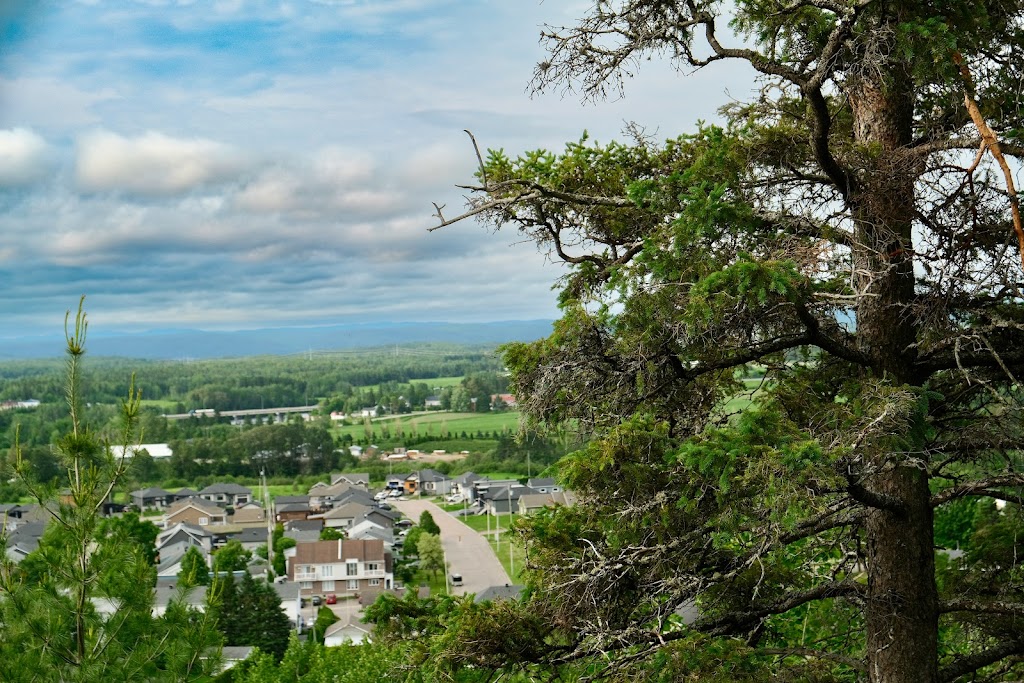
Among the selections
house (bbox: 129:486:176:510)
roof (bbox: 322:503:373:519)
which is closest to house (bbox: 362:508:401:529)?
roof (bbox: 322:503:373:519)

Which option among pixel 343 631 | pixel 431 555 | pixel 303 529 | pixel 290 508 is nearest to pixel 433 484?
pixel 290 508

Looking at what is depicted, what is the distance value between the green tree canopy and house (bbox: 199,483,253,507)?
6306cm

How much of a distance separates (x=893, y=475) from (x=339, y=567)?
3957 centimetres

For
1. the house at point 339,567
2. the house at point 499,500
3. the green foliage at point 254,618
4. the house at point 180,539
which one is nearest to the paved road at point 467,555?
the house at point 499,500

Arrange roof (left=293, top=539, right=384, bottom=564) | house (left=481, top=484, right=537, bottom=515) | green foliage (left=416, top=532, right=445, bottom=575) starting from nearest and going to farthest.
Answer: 1. green foliage (left=416, top=532, right=445, bottom=575)
2. roof (left=293, top=539, right=384, bottom=564)
3. house (left=481, top=484, right=537, bottom=515)

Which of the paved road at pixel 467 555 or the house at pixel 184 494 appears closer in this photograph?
the paved road at pixel 467 555

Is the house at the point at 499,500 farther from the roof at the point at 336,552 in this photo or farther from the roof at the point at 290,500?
the roof at the point at 290,500

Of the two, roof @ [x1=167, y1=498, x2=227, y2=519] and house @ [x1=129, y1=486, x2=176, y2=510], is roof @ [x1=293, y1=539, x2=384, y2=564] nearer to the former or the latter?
roof @ [x1=167, y1=498, x2=227, y2=519]

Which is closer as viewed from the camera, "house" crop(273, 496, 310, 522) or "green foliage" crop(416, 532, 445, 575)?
"green foliage" crop(416, 532, 445, 575)

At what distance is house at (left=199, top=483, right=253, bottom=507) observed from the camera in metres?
64.3

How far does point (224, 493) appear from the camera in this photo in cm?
6519

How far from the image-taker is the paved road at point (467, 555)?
3539cm

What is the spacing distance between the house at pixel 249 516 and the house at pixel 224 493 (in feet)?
13.6

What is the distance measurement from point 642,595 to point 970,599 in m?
1.70
